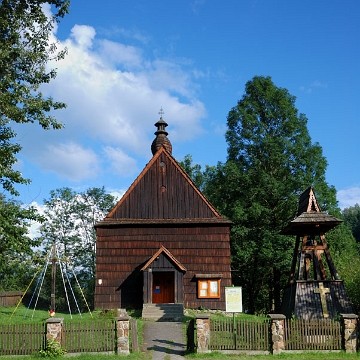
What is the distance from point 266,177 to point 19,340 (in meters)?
21.3

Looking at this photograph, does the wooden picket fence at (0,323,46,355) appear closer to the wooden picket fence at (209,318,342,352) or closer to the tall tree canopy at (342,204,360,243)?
the wooden picket fence at (209,318,342,352)

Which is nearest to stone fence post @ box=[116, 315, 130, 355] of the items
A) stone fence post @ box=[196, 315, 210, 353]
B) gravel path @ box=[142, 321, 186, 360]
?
gravel path @ box=[142, 321, 186, 360]

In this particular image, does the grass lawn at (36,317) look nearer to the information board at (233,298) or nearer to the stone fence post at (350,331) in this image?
→ the information board at (233,298)

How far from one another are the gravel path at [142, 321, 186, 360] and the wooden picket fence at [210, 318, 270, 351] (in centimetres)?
129

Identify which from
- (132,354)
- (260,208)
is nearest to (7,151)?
(132,354)

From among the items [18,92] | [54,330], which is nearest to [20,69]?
[18,92]

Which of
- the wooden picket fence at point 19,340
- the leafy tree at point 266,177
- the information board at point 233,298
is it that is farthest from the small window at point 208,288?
the wooden picket fence at point 19,340

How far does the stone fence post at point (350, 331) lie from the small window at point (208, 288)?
1073 cm

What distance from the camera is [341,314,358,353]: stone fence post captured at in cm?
1459

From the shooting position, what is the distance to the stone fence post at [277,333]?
Result: 1446 centimetres

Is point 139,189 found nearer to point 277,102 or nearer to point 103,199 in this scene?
point 277,102

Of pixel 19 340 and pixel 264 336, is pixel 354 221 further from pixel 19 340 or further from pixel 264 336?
pixel 19 340

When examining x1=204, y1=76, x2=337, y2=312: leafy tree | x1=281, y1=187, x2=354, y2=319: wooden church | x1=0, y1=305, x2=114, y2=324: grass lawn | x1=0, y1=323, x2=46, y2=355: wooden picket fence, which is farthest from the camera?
x1=204, y1=76, x2=337, y2=312: leafy tree

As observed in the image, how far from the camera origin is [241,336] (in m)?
14.5
